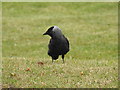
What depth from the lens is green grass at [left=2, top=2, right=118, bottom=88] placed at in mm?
12242

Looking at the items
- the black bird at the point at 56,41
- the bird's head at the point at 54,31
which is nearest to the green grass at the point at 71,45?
the black bird at the point at 56,41

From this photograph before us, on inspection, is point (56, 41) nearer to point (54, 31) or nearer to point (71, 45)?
point (54, 31)

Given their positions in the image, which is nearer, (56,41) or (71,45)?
(56,41)

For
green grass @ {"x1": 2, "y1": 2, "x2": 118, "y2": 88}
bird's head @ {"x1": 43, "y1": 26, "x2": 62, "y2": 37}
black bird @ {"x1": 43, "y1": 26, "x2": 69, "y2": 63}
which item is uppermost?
bird's head @ {"x1": 43, "y1": 26, "x2": 62, "y2": 37}

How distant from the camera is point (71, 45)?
30.3 meters

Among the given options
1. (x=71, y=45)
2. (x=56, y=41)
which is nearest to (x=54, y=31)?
(x=56, y=41)

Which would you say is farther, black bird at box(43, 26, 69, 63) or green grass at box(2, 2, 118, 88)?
black bird at box(43, 26, 69, 63)

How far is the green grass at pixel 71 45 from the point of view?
12242 millimetres

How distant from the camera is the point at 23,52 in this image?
28.3 meters

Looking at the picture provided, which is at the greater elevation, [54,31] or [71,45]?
[54,31]

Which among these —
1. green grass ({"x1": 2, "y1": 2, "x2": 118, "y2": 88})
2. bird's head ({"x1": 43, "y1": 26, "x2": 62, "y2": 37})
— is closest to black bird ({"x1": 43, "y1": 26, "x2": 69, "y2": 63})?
bird's head ({"x1": 43, "y1": 26, "x2": 62, "y2": 37})

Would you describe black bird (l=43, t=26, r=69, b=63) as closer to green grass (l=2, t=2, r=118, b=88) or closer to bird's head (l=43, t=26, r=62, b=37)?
bird's head (l=43, t=26, r=62, b=37)

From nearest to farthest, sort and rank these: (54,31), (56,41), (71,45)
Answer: (54,31) → (56,41) → (71,45)

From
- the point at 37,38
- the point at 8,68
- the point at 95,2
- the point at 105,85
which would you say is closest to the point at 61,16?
the point at 95,2
